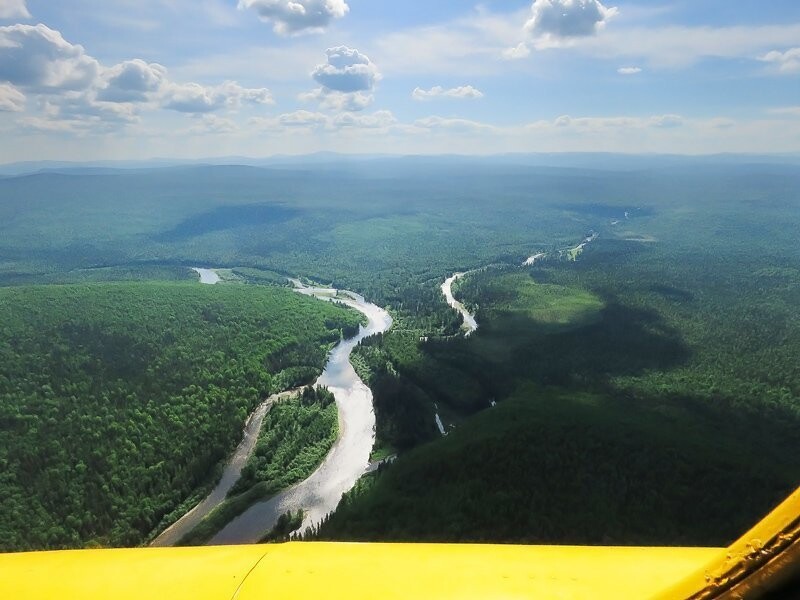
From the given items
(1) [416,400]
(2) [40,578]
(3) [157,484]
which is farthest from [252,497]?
(2) [40,578]

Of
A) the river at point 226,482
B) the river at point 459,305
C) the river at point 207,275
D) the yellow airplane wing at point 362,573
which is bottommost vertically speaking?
the river at point 207,275

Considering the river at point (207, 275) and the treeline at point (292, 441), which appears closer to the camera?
the treeline at point (292, 441)

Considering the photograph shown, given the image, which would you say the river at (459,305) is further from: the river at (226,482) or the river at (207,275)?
the river at (207,275)

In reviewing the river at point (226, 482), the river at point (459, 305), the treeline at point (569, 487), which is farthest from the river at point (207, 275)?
the treeline at point (569, 487)

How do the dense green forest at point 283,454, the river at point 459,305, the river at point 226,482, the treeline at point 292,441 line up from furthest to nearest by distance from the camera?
the river at point 459,305, the treeline at point 292,441, the dense green forest at point 283,454, the river at point 226,482

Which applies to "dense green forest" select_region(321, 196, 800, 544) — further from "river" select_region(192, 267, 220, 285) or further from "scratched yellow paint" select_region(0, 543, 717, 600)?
"river" select_region(192, 267, 220, 285)

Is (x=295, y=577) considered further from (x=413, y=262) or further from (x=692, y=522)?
(x=413, y=262)

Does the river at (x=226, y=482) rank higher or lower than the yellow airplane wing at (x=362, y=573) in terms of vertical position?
lower
